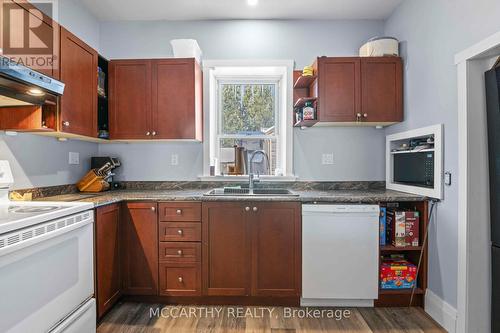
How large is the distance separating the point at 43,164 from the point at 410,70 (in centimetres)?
331

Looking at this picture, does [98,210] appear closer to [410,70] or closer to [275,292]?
[275,292]

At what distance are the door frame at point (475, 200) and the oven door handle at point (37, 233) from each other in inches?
100.0

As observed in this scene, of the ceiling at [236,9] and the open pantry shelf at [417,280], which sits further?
the ceiling at [236,9]

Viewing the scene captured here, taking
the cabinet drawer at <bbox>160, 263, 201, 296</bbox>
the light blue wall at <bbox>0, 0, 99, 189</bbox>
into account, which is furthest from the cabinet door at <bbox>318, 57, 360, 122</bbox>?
the light blue wall at <bbox>0, 0, 99, 189</bbox>

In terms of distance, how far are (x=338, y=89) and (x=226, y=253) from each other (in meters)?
1.81

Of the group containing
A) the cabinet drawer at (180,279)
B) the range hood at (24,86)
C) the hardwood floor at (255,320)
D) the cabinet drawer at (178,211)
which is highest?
the range hood at (24,86)

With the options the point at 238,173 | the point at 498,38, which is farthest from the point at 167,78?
the point at 498,38

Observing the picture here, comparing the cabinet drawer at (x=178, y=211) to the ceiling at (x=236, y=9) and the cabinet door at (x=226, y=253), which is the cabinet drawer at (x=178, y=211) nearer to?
the cabinet door at (x=226, y=253)

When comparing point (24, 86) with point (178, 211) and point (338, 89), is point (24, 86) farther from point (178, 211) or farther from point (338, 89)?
point (338, 89)

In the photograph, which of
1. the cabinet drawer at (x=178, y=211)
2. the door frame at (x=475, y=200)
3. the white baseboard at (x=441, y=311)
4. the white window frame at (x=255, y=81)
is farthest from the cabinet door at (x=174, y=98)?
the white baseboard at (x=441, y=311)

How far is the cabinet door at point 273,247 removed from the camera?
2262 mm

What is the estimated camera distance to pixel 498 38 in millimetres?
1522

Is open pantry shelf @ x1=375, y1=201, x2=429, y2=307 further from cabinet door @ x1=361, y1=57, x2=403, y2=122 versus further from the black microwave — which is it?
cabinet door @ x1=361, y1=57, x2=403, y2=122

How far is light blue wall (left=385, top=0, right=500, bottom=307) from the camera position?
1.78 m
